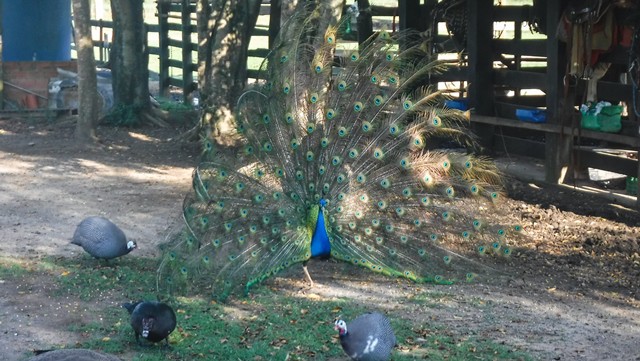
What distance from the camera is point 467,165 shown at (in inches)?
384

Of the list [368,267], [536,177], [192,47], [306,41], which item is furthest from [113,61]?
[368,267]

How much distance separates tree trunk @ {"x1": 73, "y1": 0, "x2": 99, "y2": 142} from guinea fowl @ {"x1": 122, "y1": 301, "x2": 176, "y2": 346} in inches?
425

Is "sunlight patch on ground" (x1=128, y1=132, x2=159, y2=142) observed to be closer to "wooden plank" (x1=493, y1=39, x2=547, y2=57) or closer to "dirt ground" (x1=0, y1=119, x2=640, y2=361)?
"dirt ground" (x1=0, y1=119, x2=640, y2=361)

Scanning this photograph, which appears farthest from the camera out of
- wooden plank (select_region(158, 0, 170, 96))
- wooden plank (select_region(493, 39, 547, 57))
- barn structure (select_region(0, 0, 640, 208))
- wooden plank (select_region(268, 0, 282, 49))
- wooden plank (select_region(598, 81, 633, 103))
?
wooden plank (select_region(158, 0, 170, 96))

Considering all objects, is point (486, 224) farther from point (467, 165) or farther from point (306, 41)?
point (306, 41)

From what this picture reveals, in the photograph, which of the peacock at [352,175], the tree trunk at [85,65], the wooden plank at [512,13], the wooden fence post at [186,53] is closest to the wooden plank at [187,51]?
the wooden fence post at [186,53]

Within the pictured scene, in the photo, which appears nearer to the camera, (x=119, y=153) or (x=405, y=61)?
(x=405, y=61)

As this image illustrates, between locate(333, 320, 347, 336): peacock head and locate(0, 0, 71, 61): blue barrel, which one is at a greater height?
locate(0, 0, 71, 61): blue barrel

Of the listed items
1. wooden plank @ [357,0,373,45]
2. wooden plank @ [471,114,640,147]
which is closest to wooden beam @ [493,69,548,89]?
wooden plank @ [471,114,640,147]

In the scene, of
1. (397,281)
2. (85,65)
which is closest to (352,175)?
(397,281)

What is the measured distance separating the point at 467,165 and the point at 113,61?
12666 mm

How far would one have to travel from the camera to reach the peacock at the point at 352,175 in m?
9.52

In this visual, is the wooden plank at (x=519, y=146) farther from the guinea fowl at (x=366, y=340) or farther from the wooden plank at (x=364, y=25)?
the guinea fowl at (x=366, y=340)

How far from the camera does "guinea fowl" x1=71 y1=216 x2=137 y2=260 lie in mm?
9758
